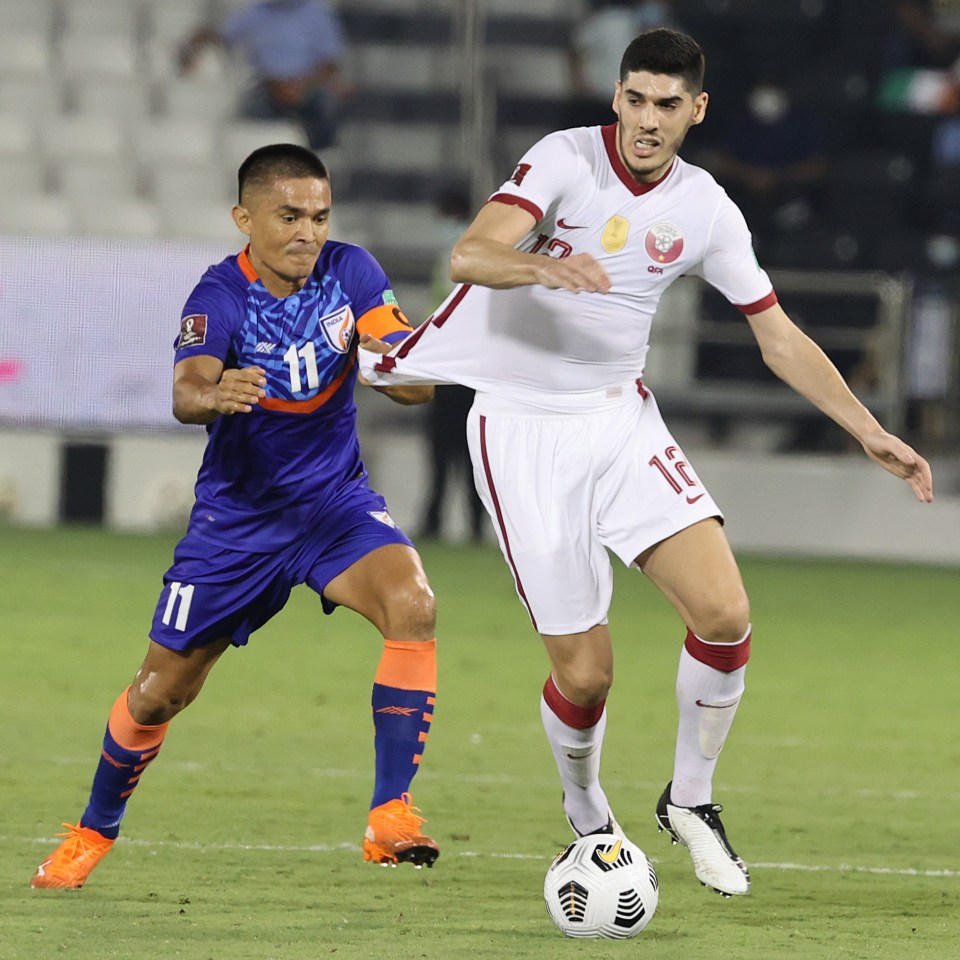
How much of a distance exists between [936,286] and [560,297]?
11.0 metres

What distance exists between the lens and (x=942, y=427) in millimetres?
15773

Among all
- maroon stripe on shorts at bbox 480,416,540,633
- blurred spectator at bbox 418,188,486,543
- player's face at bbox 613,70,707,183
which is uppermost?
player's face at bbox 613,70,707,183

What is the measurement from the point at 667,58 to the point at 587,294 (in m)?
0.65

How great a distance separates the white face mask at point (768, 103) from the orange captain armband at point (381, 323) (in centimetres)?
1152

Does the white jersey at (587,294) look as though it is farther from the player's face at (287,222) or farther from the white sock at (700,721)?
the white sock at (700,721)

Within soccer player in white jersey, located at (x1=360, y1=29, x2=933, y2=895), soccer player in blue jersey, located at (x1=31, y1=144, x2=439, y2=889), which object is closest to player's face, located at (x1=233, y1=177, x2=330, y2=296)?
soccer player in blue jersey, located at (x1=31, y1=144, x2=439, y2=889)

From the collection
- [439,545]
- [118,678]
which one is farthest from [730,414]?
[118,678]

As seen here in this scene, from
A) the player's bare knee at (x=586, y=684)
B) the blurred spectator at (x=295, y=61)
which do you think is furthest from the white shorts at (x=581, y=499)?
the blurred spectator at (x=295, y=61)

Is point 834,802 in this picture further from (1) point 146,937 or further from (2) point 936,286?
(2) point 936,286

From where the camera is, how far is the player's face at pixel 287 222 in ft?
17.3

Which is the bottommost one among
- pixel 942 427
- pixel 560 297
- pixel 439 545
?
pixel 439 545

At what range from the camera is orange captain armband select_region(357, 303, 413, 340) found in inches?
213

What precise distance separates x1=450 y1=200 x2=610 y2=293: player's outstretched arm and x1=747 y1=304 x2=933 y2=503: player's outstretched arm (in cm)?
76

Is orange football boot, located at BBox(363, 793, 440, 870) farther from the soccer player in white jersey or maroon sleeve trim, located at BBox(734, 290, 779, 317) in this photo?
maroon sleeve trim, located at BBox(734, 290, 779, 317)
